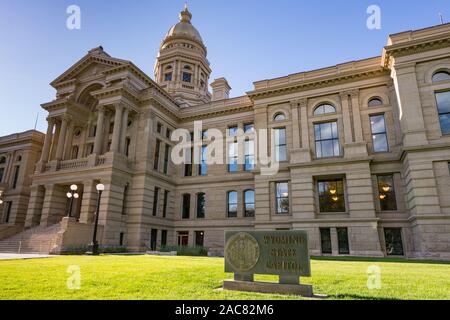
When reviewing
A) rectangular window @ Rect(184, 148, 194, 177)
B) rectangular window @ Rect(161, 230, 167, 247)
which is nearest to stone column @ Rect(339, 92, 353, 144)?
rectangular window @ Rect(184, 148, 194, 177)

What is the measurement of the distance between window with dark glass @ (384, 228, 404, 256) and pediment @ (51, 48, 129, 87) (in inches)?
1287

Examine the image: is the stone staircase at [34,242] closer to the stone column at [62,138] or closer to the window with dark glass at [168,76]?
the stone column at [62,138]

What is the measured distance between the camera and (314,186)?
27.0 m

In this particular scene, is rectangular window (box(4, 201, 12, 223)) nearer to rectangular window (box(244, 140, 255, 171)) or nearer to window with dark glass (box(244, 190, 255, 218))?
window with dark glass (box(244, 190, 255, 218))

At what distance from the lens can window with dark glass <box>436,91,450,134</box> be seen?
73.7ft

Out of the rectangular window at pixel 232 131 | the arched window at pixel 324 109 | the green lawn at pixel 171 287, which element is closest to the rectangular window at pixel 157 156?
the rectangular window at pixel 232 131

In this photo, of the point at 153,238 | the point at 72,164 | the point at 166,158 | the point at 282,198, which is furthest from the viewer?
the point at 166,158

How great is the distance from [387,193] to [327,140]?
702 cm

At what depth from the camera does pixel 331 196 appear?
2655 cm

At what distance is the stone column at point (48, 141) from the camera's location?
33719 millimetres

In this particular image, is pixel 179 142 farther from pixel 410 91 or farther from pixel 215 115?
pixel 410 91

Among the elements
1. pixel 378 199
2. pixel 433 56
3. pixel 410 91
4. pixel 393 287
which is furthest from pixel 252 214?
pixel 393 287

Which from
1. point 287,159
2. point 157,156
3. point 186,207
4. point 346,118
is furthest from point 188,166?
point 346,118

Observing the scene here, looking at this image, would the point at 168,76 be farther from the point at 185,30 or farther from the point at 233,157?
the point at 233,157
